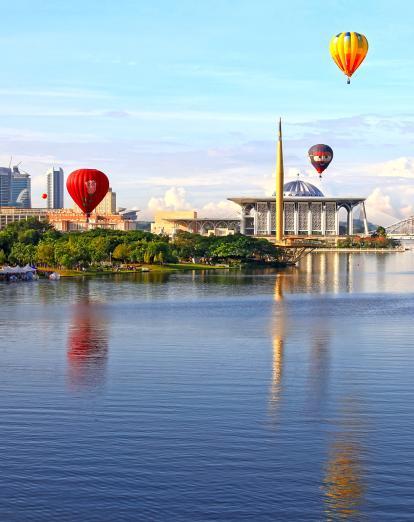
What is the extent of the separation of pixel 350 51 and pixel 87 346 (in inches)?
2829

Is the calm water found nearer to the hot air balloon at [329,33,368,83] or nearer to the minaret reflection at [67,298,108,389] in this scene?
the minaret reflection at [67,298,108,389]

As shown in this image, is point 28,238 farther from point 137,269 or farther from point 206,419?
point 206,419

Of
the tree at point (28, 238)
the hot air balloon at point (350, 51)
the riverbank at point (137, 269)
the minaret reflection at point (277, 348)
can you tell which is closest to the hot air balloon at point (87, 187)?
the tree at point (28, 238)

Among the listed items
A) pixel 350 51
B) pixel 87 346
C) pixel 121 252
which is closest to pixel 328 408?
pixel 87 346

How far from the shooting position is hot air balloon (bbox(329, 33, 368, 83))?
112812mm

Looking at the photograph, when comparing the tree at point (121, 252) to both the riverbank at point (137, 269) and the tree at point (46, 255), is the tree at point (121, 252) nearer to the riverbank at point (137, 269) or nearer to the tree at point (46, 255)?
the riverbank at point (137, 269)

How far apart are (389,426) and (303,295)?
5902 cm

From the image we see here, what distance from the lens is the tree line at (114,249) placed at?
122 meters

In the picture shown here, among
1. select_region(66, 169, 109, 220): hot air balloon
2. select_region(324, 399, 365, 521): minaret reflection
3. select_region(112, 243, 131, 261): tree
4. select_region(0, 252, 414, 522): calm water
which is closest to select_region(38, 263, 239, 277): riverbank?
select_region(112, 243, 131, 261): tree

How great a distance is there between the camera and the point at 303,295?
294 feet

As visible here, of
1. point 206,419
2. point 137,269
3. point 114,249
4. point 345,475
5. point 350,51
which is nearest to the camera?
point 345,475

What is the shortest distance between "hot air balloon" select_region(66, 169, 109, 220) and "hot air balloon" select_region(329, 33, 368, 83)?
38034 millimetres

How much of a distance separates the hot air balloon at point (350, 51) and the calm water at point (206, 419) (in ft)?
183

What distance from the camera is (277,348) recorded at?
49875mm
